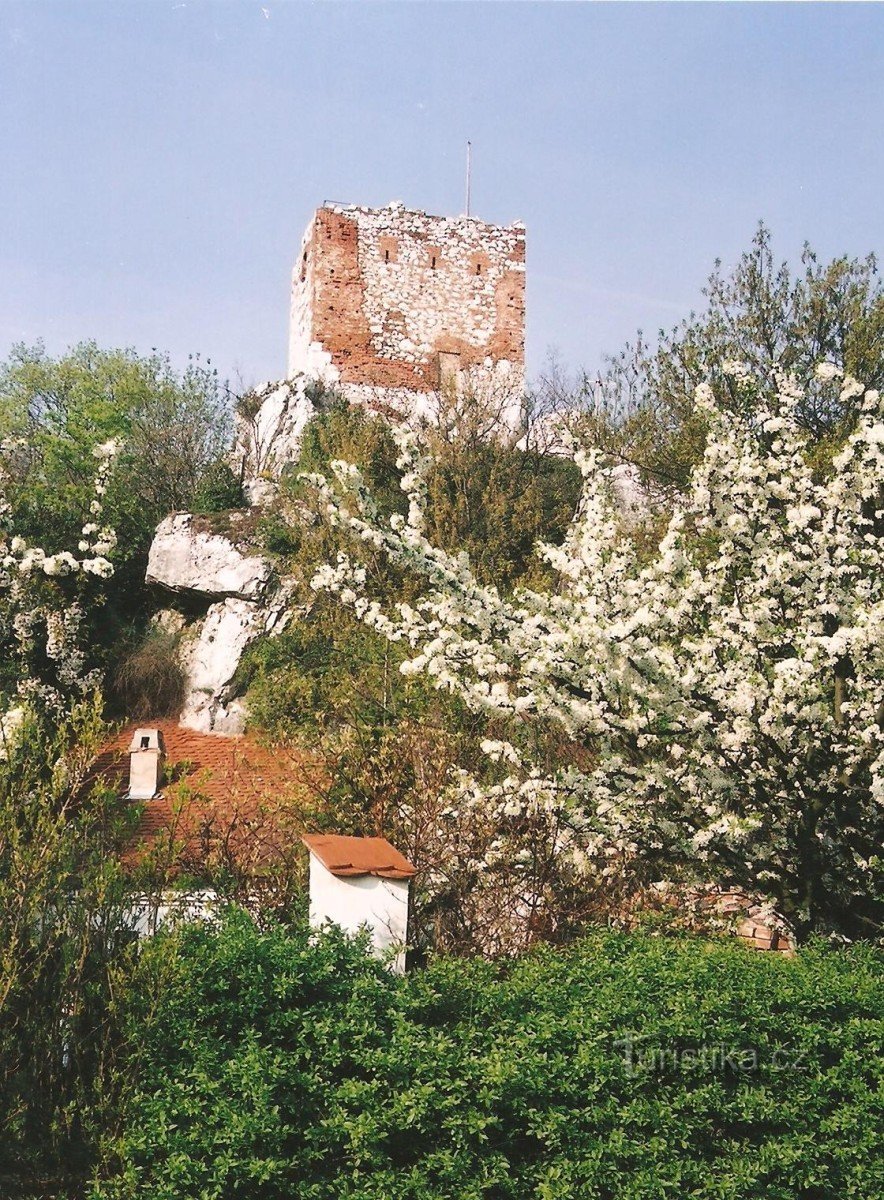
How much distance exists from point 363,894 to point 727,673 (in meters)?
2.09

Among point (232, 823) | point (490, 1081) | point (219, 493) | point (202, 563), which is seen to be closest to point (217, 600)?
point (202, 563)

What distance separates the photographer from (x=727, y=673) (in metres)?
5.43

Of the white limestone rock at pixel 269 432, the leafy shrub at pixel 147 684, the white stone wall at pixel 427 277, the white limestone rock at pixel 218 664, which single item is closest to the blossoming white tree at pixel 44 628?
the leafy shrub at pixel 147 684

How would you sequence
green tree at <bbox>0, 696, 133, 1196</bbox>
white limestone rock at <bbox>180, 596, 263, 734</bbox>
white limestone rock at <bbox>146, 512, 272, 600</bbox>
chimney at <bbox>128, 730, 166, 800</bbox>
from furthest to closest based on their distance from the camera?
white limestone rock at <bbox>146, 512, 272, 600</bbox> < white limestone rock at <bbox>180, 596, 263, 734</bbox> < chimney at <bbox>128, 730, 166, 800</bbox> < green tree at <bbox>0, 696, 133, 1196</bbox>

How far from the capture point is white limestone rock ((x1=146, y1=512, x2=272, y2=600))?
18.3 metres

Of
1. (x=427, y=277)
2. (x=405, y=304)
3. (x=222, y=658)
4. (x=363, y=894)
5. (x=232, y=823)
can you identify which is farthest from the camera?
(x=427, y=277)

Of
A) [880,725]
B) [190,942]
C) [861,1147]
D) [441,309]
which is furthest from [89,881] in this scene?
[441,309]

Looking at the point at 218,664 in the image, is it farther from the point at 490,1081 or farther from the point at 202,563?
the point at 490,1081

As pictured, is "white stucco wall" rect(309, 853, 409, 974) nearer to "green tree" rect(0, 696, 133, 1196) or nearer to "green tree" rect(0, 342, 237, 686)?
"green tree" rect(0, 696, 133, 1196)

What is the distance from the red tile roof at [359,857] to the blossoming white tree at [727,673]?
0.82 m

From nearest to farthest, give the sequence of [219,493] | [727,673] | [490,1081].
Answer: [490,1081]
[727,673]
[219,493]

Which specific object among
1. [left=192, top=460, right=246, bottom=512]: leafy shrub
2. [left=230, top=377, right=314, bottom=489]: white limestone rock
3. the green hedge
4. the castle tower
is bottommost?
the green hedge

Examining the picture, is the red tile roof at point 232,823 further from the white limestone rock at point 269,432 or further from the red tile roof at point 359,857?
the white limestone rock at point 269,432

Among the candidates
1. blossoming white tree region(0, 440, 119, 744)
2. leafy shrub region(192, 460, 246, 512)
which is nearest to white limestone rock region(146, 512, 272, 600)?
leafy shrub region(192, 460, 246, 512)
